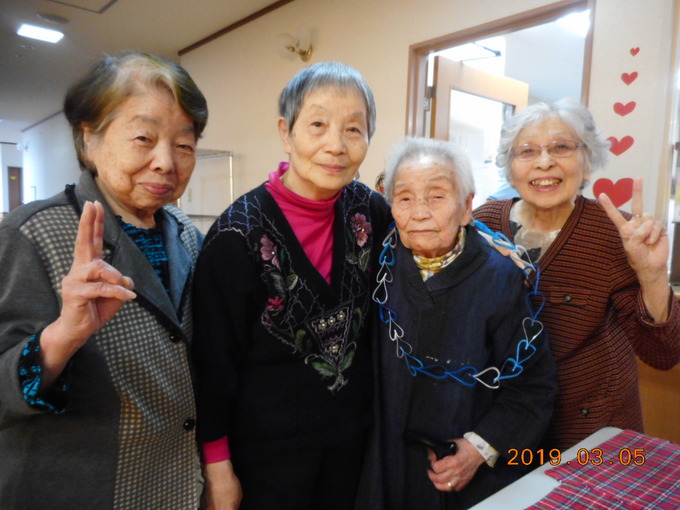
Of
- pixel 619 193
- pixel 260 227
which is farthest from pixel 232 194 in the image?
pixel 260 227

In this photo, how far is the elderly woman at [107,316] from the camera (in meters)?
0.75

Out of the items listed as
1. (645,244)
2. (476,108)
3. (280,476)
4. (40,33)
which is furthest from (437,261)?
(40,33)

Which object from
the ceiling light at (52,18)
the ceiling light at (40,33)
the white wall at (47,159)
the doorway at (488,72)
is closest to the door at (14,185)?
the white wall at (47,159)

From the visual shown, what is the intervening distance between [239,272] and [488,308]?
0.57 metres

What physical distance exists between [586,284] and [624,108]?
132 centimetres

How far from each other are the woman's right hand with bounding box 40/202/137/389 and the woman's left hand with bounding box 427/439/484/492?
755 millimetres

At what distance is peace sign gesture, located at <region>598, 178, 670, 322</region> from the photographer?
3.57ft

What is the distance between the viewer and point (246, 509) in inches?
42.1

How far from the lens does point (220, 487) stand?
102 centimetres

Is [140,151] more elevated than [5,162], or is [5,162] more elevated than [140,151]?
[5,162]

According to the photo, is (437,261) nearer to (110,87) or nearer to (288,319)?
(288,319)

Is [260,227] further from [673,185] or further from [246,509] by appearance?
[673,185]

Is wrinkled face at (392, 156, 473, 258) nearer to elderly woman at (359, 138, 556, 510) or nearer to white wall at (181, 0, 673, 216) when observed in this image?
elderly woman at (359, 138, 556, 510)

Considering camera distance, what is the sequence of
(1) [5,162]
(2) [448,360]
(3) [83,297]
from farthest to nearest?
1. (1) [5,162]
2. (2) [448,360]
3. (3) [83,297]
